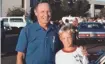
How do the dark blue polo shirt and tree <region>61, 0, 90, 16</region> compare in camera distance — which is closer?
the dark blue polo shirt

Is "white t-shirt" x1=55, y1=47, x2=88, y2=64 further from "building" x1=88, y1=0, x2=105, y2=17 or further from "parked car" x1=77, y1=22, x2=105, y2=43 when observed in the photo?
"building" x1=88, y1=0, x2=105, y2=17

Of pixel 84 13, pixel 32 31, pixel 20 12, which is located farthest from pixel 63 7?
pixel 32 31

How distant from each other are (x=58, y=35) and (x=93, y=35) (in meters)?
19.1

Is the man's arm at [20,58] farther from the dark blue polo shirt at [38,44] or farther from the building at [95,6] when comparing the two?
the building at [95,6]

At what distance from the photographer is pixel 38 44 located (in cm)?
443

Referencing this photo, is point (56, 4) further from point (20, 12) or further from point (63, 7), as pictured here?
point (20, 12)

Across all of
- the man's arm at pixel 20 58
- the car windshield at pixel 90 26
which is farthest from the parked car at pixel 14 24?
the man's arm at pixel 20 58

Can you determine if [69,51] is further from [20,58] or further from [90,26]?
[90,26]

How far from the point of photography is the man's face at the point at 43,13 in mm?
4352

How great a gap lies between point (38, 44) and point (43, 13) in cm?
37

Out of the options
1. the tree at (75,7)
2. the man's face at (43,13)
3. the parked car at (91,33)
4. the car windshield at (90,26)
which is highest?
the man's face at (43,13)

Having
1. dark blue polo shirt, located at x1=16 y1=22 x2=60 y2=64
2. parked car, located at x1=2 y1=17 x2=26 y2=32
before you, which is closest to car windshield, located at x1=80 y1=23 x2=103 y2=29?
parked car, located at x1=2 y1=17 x2=26 y2=32

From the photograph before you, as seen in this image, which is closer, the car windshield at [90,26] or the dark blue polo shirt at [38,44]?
the dark blue polo shirt at [38,44]

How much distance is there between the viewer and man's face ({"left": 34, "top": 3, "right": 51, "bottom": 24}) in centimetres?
435
